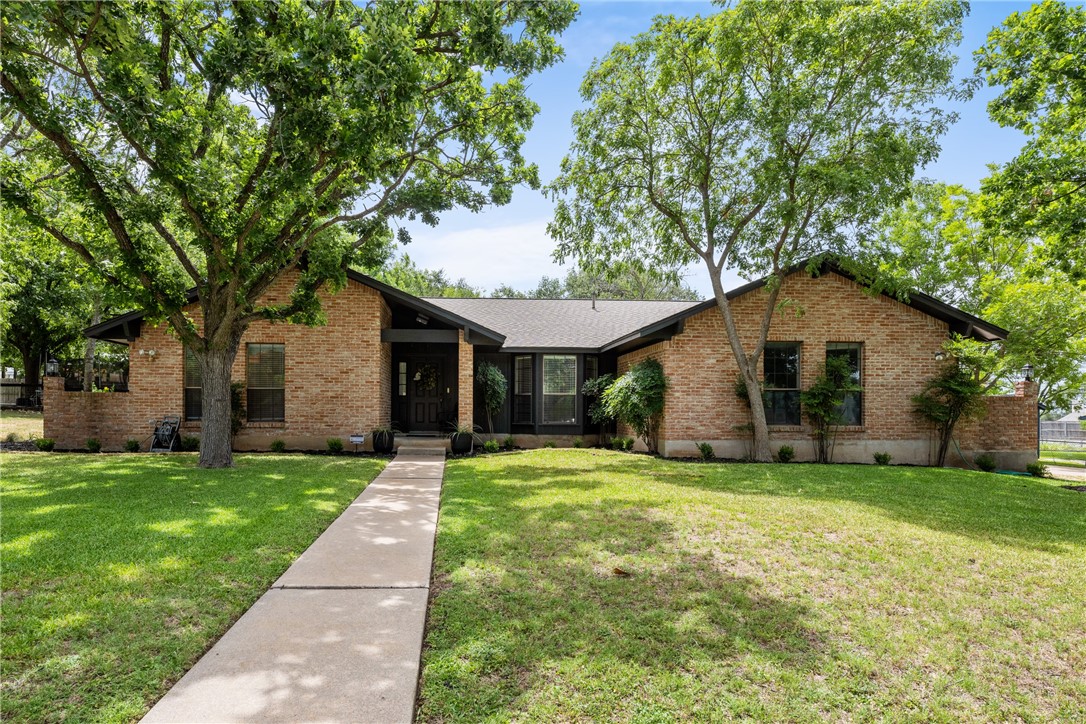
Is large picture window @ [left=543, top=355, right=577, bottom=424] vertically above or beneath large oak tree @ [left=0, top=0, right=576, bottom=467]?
beneath

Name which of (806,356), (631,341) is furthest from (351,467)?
(806,356)

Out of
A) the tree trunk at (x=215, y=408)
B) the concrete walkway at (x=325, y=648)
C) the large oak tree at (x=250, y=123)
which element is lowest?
the concrete walkway at (x=325, y=648)

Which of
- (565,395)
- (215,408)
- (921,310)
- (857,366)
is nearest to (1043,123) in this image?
(921,310)

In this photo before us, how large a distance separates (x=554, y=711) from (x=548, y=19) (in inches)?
362

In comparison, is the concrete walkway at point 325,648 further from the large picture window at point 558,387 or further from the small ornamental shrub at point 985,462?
the small ornamental shrub at point 985,462

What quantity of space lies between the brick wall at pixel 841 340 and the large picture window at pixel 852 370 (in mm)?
113

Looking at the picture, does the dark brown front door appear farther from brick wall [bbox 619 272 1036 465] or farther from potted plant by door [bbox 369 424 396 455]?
brick wall [bbox 619 272 1036 465]

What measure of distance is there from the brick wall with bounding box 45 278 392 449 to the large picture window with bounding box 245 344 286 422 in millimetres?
185

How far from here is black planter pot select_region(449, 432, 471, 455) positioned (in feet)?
44.0

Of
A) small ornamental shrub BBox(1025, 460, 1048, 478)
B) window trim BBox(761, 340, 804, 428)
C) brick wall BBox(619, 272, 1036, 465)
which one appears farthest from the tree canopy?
small ornamental shrub BBox(1025, 460, 1048, 478)

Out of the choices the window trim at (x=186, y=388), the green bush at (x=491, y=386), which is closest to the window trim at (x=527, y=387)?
the green bush at (x=491, y=386)

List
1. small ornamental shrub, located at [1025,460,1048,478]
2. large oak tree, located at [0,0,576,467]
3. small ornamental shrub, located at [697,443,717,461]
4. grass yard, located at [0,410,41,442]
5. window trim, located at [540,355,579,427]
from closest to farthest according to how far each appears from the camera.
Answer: large oak tree, located at [0,0,576,467] → small ornamental shrub, located at [1025,460,1048,478] → small ornamental shrub, located at [697,443,717,461] → grass yard, located at [0,410,41,442] → window trim, located at [540,355,579,427]

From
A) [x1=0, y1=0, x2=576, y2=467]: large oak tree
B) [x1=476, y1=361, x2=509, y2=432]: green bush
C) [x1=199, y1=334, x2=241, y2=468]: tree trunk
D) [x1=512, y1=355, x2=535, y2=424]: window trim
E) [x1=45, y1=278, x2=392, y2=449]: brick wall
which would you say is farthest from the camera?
[x1=512, y1=355, x2=535, y2=424]: window trim

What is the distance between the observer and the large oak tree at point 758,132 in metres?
10.5
